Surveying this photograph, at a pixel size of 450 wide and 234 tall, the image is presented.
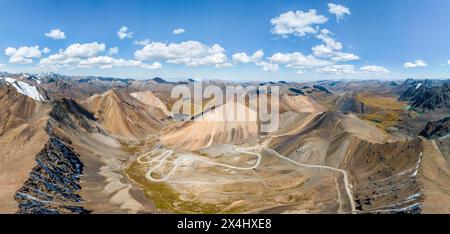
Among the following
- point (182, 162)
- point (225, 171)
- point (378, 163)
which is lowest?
point (225, 171)

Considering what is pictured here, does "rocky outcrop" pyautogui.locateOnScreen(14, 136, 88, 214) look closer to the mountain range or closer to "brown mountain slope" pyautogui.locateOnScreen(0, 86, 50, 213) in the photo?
the mountain range

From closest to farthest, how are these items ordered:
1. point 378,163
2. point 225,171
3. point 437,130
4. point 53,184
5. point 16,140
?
point 53,184
point 378,163
point 16,140
point 225,171
point 437,130

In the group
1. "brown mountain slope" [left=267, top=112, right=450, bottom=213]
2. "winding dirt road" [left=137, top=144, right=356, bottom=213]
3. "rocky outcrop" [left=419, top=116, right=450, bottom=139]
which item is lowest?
"winding dirt road" [left=137, top=144, right=356, bottom=213]

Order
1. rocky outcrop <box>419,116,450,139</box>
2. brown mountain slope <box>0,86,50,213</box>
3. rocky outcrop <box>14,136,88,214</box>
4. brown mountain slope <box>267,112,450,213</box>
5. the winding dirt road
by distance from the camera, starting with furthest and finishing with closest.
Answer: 1. rocky outcrop <box>419,116,450,139</box>
2. the winding dirt road
3. brown mountain slope <box>0,86,50,213</box>
4. rocky outcrop <box>14,136,88,214</box>
5. brown mountain slope <box>267,112,450,213</box>

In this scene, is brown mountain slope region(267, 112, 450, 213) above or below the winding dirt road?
above

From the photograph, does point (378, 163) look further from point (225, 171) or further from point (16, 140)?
point (16, 140)

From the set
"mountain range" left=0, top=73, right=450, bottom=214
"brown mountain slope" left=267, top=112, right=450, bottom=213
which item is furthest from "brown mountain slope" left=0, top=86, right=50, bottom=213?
"brown mountain slope" left=267, top=112, right=450, bottom=213

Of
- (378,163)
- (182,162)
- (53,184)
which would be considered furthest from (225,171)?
(53,184)

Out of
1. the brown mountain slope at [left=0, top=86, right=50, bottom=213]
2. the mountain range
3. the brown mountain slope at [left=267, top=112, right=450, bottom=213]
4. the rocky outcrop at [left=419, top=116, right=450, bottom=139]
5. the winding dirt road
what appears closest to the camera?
the brown mountain slope at [left=267, top=112, right=450, bottom=213]
